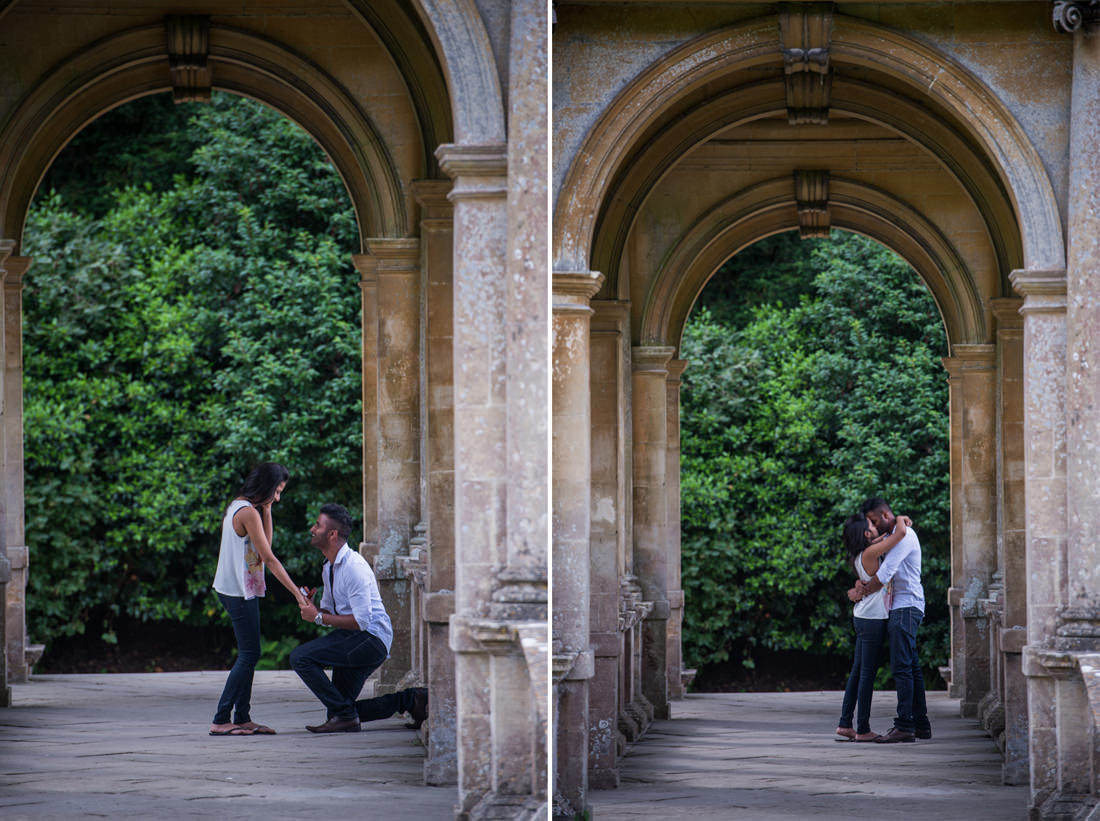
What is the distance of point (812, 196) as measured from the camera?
15.2 m

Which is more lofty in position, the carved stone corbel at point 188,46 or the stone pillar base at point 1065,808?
the carved stone corbel at point 188,46

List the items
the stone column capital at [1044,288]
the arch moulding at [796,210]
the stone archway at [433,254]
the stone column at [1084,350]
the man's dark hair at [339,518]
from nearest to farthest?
1. the stone archway at [433,254]
2. the stone column at [1084,350]
3. the stone column capital at [1044,288]
4. the man's dark hair at [339,518]
5. the arch moulding at [796,210]

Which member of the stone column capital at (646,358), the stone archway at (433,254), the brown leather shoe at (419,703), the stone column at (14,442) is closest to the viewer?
the stone archway at (433,254)

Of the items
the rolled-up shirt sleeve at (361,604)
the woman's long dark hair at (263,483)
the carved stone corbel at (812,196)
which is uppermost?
the carved stone corbel at (812,196)

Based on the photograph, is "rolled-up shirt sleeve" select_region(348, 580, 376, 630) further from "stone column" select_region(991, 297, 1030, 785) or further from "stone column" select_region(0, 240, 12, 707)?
"stone column" select_region(991, 297, 1030, 785)

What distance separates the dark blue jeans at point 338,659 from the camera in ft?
34.7

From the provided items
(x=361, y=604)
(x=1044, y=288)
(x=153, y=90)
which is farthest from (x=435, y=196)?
(x=153, y=90)

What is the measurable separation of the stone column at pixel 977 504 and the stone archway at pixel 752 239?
2cm

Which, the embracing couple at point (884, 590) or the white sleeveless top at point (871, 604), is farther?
the white sleeveless top at point (871, 604)

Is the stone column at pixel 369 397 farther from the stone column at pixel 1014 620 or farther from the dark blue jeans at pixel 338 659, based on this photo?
the stone column at pixel 1014 620

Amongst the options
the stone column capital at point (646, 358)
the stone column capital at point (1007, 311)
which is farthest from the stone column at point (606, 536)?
the stone column capital at point (1007, 311)

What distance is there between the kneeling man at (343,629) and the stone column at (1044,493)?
3902 mm

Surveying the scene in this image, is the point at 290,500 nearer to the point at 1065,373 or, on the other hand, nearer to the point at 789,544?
the point at 789,544

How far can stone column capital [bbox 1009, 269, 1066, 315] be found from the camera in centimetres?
882
